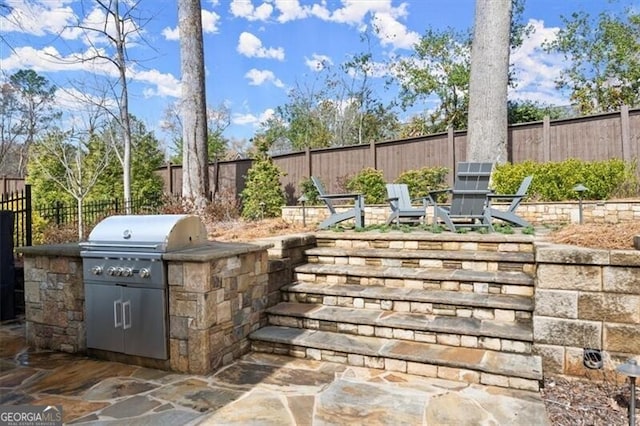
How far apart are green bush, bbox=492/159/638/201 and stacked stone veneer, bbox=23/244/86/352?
20.8 ft

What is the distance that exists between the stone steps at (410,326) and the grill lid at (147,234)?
37.5 inches

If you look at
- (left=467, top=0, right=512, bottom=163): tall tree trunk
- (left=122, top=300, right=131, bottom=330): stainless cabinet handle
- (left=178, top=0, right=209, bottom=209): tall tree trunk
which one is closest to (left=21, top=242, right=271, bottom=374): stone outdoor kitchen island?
(left=122, top=300, right=131, bottom=330): stainless cabinet handle

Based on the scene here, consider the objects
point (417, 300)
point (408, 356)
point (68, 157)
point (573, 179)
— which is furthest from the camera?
A: point (68, 157)

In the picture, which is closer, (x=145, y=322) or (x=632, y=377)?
(x=632, y=377)

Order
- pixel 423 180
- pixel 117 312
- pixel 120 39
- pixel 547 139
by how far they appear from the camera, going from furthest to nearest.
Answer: pixel 120 39, pixel 423 180, pixel 547 139, pixel 117 312

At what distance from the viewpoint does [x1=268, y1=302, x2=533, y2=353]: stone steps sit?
277 centimetres

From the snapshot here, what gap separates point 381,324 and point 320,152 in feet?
25.0

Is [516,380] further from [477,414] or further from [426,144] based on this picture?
[426,144]

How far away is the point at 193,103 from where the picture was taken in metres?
7.58

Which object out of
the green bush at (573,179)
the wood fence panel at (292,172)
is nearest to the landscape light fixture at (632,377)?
the green bush at (573,179)

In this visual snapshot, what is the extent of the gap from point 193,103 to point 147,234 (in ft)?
17.3

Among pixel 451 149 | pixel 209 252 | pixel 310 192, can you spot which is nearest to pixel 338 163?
pixel 310 192

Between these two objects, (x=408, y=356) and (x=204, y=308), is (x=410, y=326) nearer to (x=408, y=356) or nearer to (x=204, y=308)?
(x=408, y=356)

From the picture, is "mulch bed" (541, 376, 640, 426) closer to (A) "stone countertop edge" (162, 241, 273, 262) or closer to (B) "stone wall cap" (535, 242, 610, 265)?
(B) "stone wall cap" (535, 242, 610, 265)
